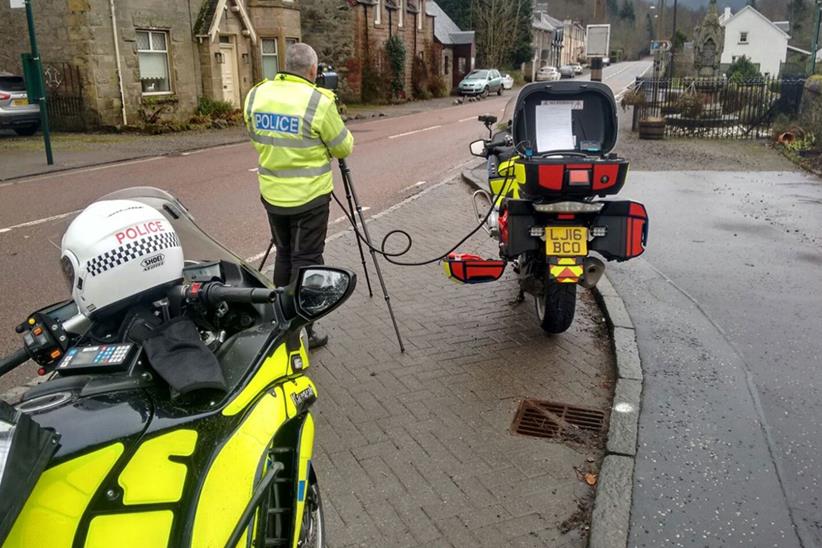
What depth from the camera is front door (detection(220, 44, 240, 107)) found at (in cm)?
2605

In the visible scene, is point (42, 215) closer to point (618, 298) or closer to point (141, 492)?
point (618, 298)

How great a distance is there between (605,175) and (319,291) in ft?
10.4

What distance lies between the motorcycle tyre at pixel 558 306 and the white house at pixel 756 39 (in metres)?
84.2

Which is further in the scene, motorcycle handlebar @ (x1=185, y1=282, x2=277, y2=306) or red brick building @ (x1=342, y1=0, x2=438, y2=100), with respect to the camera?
red brick building @ (x1=342, y1=0, x2=438, y2=100)

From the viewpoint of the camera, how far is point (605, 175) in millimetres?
4906

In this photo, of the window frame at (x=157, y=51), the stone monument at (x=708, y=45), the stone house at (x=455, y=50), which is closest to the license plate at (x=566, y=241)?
the window frame at (x=157, y=51)

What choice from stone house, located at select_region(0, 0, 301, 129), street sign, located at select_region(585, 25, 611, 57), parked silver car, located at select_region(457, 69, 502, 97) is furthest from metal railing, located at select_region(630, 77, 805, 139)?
parked silver car, located at select_region(457, 69, 502, 97)

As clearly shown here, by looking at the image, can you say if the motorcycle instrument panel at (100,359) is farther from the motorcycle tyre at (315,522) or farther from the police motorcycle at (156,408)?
the motorcycle tyre at (315,522)

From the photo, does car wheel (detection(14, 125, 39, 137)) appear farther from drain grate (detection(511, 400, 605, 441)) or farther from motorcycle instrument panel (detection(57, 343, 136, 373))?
motorcycle instrument panel (detection(57, 343, 136, 373))

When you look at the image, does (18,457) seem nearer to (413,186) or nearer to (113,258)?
(113,258)

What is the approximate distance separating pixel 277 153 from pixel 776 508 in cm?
358

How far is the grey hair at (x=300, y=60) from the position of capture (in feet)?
16.0

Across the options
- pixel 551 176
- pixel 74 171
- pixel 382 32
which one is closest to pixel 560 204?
pixel 551 176

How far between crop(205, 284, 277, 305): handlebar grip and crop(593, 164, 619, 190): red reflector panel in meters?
3.22
